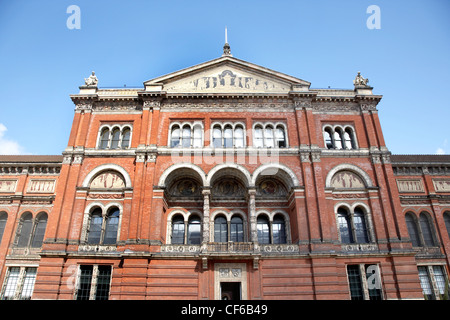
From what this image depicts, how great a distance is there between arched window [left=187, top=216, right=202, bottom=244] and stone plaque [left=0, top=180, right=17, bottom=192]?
16.8 meters

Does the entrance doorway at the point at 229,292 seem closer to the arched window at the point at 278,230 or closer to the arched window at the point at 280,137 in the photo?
the arched window at the point at 278,230

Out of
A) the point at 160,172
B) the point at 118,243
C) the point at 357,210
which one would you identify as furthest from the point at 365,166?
the point at 118,243

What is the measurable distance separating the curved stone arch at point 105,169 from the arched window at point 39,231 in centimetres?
703

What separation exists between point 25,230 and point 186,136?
16.4m

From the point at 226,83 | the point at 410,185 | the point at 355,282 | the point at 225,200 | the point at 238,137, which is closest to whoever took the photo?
the point at 355,282

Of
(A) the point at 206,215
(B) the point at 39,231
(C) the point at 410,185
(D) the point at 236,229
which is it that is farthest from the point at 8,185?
(C) the point at 410,185

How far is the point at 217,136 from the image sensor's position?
2847 centimetres

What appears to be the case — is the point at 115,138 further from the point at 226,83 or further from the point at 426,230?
the point at 426,230

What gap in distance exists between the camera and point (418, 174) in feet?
104

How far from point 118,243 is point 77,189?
5.55 m

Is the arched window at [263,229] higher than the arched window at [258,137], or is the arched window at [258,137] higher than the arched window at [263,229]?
the arched window at [258,137]

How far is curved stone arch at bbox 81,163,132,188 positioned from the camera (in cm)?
2622

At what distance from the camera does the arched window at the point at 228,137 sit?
28.1 meters

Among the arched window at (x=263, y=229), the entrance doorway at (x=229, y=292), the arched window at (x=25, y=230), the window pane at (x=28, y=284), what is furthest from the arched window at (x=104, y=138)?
the entrance doorway at (x=229, y=292)
